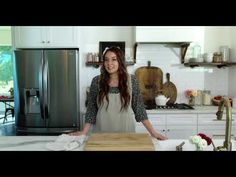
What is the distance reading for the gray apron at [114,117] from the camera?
6.51ft

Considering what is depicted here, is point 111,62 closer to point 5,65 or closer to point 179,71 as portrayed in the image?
point 179,71

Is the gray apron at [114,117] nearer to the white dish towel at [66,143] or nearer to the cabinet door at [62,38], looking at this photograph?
the white dish towel at [66,143]

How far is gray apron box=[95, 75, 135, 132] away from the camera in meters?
1.98

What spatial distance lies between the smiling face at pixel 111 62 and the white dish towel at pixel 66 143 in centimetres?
68

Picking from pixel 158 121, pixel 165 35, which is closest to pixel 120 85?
pixel 158 121

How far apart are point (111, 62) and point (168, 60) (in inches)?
76.5

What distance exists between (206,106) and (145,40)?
4.22 ft

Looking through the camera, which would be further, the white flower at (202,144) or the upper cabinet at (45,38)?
the upper cabinet at (45,38)

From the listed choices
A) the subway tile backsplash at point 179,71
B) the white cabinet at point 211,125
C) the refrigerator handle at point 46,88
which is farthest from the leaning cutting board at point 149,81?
the refrigerator handle at point 46,88

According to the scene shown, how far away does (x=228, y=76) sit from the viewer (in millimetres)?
3713

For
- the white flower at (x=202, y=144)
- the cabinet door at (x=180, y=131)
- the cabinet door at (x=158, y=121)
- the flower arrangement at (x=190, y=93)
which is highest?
the flower arrangement at (x=190, y=93)
